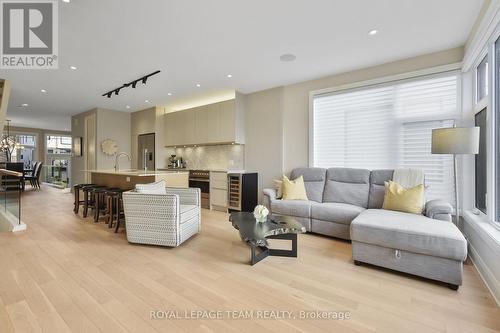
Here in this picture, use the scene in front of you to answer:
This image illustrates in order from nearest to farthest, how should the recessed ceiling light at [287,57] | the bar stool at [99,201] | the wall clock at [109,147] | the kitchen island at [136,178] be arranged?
the recessed ceiling light at [287,57], the kitchen island at [136,178], the bar stool at [99,201], the wall clock at [109,147]

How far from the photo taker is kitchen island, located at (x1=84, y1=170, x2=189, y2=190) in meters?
3.75

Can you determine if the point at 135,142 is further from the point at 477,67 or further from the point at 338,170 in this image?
the point at 477,67

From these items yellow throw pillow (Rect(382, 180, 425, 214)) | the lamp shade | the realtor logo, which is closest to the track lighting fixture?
the realtor logo

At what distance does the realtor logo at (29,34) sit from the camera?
7.72 ft

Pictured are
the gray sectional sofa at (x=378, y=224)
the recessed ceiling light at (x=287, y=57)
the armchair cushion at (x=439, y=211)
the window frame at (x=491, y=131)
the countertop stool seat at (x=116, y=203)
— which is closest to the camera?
the gray sectional sofa at (x=378, y=224)

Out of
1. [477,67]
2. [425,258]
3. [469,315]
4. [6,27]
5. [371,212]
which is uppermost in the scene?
[6,27]

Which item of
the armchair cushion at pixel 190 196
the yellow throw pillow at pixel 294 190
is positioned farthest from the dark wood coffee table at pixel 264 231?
the yellow throw pillow at pixel 294 190

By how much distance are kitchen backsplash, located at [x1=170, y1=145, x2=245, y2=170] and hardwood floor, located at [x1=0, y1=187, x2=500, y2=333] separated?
2.71 meters

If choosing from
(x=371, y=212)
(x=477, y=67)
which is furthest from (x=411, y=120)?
(x=371, y=212)

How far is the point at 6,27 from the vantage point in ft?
8.61

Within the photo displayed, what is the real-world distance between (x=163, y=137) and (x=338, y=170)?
502 cm

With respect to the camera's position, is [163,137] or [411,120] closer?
[411,120]

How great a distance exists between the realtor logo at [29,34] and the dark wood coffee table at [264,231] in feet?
9.74

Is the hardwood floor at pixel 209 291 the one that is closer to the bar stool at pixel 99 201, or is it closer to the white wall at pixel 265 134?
the bar stool at pixel 99 201
